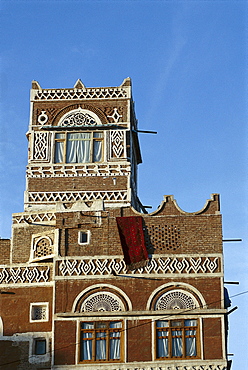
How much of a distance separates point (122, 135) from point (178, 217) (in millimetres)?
6639

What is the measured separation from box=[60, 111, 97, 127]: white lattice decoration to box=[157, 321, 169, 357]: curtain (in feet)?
38.5

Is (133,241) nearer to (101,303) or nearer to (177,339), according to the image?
(101,303)

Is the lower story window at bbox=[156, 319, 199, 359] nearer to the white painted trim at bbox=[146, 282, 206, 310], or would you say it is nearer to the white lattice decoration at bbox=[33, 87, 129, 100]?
the white painted trim at bbox=[146, 282, 206, 310]

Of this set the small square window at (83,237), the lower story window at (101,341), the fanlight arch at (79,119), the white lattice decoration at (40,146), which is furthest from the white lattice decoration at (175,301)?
the fanlight arch at (79,119)

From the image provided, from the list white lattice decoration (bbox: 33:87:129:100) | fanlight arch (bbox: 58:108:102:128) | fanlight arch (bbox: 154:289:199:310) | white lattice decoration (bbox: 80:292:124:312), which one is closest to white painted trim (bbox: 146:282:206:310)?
fanlight arch (bbox: 154:289:199:310)

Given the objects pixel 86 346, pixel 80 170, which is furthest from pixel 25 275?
pixel 80 170

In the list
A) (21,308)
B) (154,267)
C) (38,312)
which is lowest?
(38,312)

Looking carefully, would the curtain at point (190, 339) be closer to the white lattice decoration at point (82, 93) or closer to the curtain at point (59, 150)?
the curtain at point (59, 150)

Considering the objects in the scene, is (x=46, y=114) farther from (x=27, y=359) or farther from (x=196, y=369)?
(x=196, y=369)

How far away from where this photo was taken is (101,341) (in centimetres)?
3247

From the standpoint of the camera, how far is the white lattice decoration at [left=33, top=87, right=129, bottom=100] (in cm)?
3994

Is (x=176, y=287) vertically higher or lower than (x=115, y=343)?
higher

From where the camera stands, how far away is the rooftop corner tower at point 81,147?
1481 inches

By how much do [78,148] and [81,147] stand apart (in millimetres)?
161
